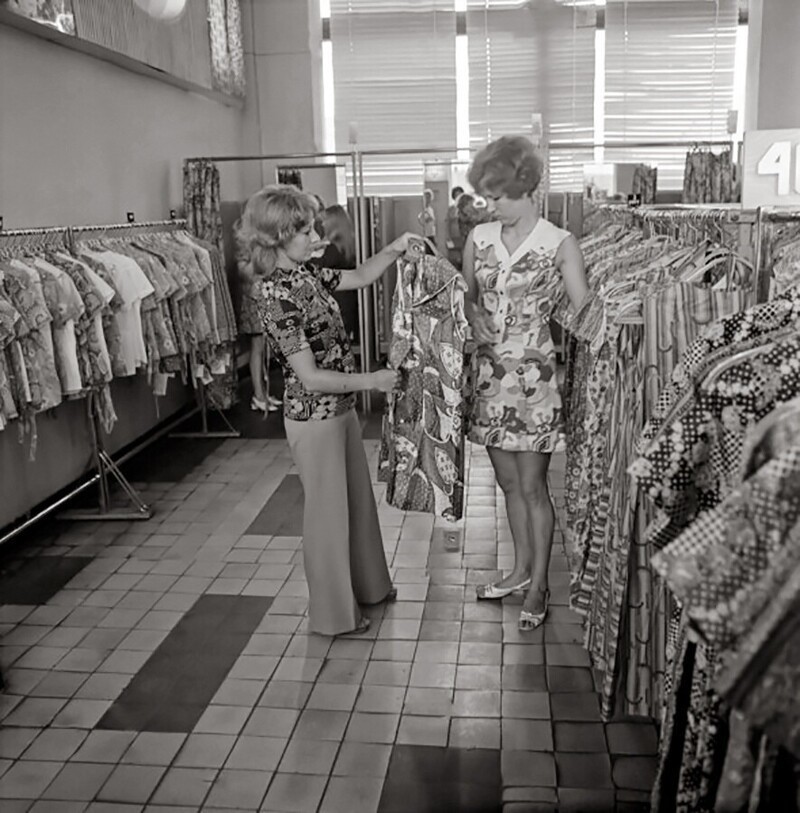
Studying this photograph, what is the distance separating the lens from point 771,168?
85.7 inches

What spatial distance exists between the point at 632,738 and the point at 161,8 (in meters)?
5.37

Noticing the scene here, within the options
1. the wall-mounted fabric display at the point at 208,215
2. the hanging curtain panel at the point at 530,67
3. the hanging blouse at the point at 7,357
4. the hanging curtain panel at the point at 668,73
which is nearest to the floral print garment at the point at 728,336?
the hanging blouse at the point at 7,357

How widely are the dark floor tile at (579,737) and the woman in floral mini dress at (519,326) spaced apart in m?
0.69

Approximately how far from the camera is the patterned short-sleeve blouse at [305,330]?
332 cm

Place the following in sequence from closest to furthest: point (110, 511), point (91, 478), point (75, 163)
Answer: point (110, 511)
point (91, 478)
point (75, 163)

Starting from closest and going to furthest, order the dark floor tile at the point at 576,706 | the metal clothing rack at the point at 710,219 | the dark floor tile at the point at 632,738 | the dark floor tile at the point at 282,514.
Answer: the metal clothing rack at the point at 710,219 < the dark floor tile at the point at 632,738 < the dark floor tile at the point at 576,706 < the dark floor tile at the point at 282,514

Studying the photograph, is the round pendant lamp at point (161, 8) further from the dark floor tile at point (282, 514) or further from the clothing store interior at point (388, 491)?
the dark floor tile at point (282, 514)

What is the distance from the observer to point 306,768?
2842mm

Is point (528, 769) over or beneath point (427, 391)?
beneath

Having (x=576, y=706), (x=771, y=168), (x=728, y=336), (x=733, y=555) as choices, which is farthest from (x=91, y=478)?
(x=733, y=555)

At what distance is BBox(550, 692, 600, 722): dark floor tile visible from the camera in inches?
122

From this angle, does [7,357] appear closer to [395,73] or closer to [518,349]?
[518,349]

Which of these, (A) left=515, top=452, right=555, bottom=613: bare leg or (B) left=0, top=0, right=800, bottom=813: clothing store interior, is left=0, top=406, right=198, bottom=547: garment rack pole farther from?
(A) left=515, top=452, right=555, bottom=613: bare leg

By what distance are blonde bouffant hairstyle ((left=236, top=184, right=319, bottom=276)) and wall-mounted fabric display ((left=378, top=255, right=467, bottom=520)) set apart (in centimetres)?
45
